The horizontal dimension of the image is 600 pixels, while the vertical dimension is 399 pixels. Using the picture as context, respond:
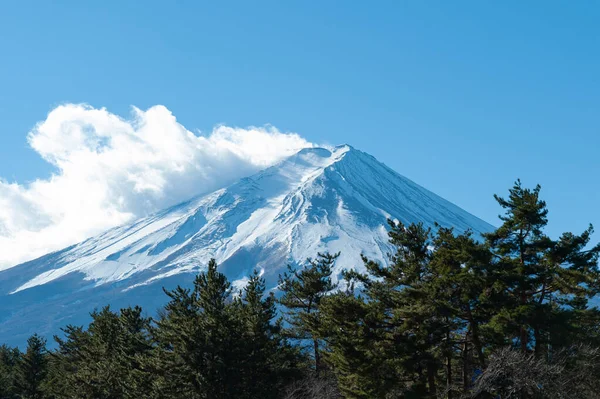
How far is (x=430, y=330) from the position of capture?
22.8 meters

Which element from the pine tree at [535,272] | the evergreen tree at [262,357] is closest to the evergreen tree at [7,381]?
the evergreen tree at [262,357]

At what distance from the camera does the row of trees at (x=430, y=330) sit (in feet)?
72.6

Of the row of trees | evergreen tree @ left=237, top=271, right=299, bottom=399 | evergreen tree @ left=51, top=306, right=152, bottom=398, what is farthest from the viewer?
evergreen tree @ left=51, top=306, right=152, bottom=398

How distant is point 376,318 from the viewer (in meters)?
24.5

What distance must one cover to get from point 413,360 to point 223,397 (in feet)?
28.4

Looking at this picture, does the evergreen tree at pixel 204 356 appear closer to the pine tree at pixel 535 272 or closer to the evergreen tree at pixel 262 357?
the evergreen tree at pixel 262 357

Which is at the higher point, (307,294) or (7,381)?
(307,294)

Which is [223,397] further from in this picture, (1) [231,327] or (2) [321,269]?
(2) [321,269]

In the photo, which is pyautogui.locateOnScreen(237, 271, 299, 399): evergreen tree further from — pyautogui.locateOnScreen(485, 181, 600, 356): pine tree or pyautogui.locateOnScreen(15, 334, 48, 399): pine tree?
pyautogui.locateOnScreen(15, 334, 48, 399): pine tree

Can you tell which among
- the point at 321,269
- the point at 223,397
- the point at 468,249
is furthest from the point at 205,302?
the point at 468,249

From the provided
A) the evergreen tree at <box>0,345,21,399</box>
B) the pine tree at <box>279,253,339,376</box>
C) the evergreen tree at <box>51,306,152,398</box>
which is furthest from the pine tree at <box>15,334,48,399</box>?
the pine tree at <box>279,253,339,376</box>

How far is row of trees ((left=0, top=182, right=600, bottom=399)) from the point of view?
72.6 ft

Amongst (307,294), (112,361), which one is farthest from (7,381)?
(307,294)

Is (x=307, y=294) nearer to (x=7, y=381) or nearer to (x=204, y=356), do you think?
(x=204, y=356)
